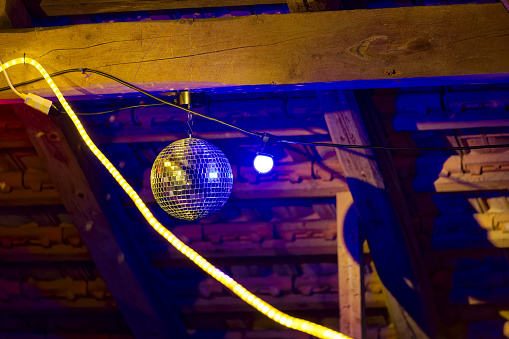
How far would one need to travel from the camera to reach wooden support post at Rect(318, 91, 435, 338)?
7.64 ft

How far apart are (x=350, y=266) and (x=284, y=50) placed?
1558mm

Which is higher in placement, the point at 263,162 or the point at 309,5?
the point at 309,5

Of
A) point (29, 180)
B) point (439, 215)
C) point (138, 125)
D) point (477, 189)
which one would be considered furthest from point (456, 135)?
point (29, 180)

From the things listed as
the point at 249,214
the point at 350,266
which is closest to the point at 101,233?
the point at 249,214

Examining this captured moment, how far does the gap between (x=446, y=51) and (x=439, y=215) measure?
4.83ft

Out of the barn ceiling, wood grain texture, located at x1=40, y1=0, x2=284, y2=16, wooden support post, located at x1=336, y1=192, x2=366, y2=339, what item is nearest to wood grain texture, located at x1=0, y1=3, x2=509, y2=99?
the barn ceiling

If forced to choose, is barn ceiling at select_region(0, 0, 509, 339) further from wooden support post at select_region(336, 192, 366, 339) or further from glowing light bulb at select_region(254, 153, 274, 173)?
glowing light bulb at select_region(254, 153, 274, 173)

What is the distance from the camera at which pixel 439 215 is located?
302cm

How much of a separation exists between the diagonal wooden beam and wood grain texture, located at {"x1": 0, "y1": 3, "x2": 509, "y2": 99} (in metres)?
0.66

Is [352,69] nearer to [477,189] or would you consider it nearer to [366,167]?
[366,167]

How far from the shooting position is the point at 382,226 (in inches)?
107

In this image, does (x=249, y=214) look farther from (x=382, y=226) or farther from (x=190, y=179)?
(x=190, y=179)

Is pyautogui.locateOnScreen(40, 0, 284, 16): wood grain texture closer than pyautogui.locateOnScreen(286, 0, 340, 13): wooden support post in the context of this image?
No

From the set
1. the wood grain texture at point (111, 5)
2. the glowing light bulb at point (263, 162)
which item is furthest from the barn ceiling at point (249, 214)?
the glowing light bulb at point (263, 162)
